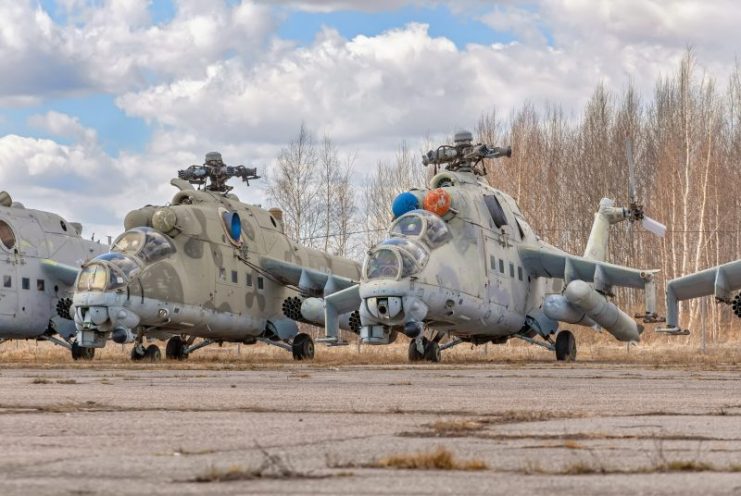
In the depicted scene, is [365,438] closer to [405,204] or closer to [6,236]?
[405,204]

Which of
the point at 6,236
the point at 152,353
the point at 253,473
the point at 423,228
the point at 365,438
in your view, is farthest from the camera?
the point at 6,236

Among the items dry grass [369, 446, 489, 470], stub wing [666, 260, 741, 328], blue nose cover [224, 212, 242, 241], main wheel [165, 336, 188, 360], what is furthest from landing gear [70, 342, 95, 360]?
dry grass [369, 446, 489, 470]

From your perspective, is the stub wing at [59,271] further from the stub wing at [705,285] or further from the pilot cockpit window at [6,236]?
the stub wing at [705,285]

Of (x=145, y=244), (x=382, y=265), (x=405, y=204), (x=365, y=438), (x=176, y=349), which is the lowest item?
(x=365, y=438)

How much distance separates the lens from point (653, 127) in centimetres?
7750

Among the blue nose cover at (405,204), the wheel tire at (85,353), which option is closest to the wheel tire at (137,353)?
the wheel tire at (85,353)

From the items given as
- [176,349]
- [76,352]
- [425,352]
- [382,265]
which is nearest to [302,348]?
[176,349]

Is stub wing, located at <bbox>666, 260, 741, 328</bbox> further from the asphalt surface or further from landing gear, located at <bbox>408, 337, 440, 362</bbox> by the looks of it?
the asphalt surface

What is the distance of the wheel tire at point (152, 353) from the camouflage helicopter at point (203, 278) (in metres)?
0.03

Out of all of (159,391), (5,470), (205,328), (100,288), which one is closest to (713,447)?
(5,470)

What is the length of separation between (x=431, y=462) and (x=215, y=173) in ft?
104

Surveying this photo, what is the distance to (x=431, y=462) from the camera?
7.58m

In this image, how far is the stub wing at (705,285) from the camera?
30.2 metres

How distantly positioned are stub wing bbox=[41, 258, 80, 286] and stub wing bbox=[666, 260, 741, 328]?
53.9 feet
